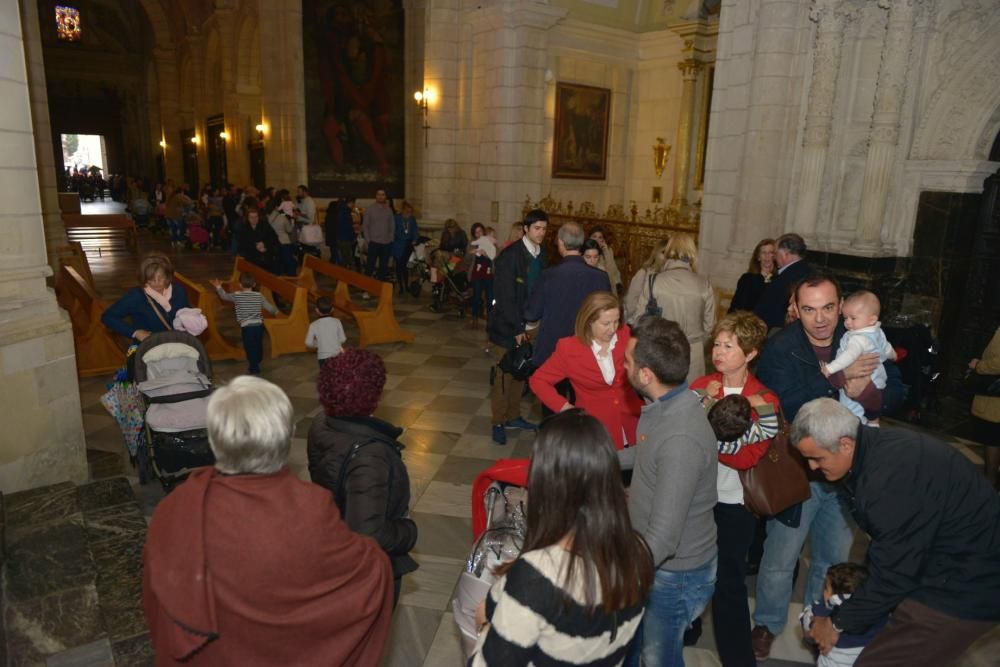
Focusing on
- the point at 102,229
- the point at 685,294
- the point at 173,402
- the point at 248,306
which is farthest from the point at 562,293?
the point at 102,229

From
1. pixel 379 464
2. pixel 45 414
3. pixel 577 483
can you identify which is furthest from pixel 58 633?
pixel 577 483

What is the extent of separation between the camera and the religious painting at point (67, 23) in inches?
1215

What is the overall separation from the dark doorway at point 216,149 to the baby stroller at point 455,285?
50.3ft

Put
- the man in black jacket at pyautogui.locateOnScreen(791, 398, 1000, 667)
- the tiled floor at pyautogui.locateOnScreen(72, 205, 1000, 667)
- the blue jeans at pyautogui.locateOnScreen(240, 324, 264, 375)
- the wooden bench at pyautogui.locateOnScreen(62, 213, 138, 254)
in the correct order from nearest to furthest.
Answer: the man in black jacket at pyautogui.locateOnScreen(791, 398, 1000, 667) → the tiled floor at pyautogui.locateOnScreen(72, 205, 1000, 667) → the blue jeans at pyautogui.locateOnScreen(240, 324, 264, 375) → the wooden bench at pyautogui.locateOnScreen(62, 213, 138, 254)

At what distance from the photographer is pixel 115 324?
16.4 feet

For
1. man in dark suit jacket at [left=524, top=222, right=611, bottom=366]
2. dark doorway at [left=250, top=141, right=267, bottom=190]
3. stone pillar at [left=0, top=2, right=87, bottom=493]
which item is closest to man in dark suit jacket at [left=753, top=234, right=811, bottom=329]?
man in dark suit jacket at [left=524, top=222, right=611, bottom=366]

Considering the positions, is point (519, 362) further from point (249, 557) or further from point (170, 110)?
point (170, 110)

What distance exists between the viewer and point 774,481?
2840mm

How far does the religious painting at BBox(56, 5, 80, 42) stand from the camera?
30853 millimetres

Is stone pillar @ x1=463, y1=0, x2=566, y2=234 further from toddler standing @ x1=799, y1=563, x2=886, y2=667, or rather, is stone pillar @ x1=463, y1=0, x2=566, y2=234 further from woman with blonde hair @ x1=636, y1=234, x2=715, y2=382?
toddler standing @ x1=799, y1=563, x2=886, y2=667

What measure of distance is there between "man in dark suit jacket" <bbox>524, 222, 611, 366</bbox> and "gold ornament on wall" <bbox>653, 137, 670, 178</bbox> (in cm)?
1015

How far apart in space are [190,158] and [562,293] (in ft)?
92.3

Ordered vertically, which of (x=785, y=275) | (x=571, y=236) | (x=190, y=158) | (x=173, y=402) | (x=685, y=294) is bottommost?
(x=173, y=402)

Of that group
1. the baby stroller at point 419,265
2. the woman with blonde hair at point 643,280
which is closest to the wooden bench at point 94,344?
the baby stroller at point 419,265
